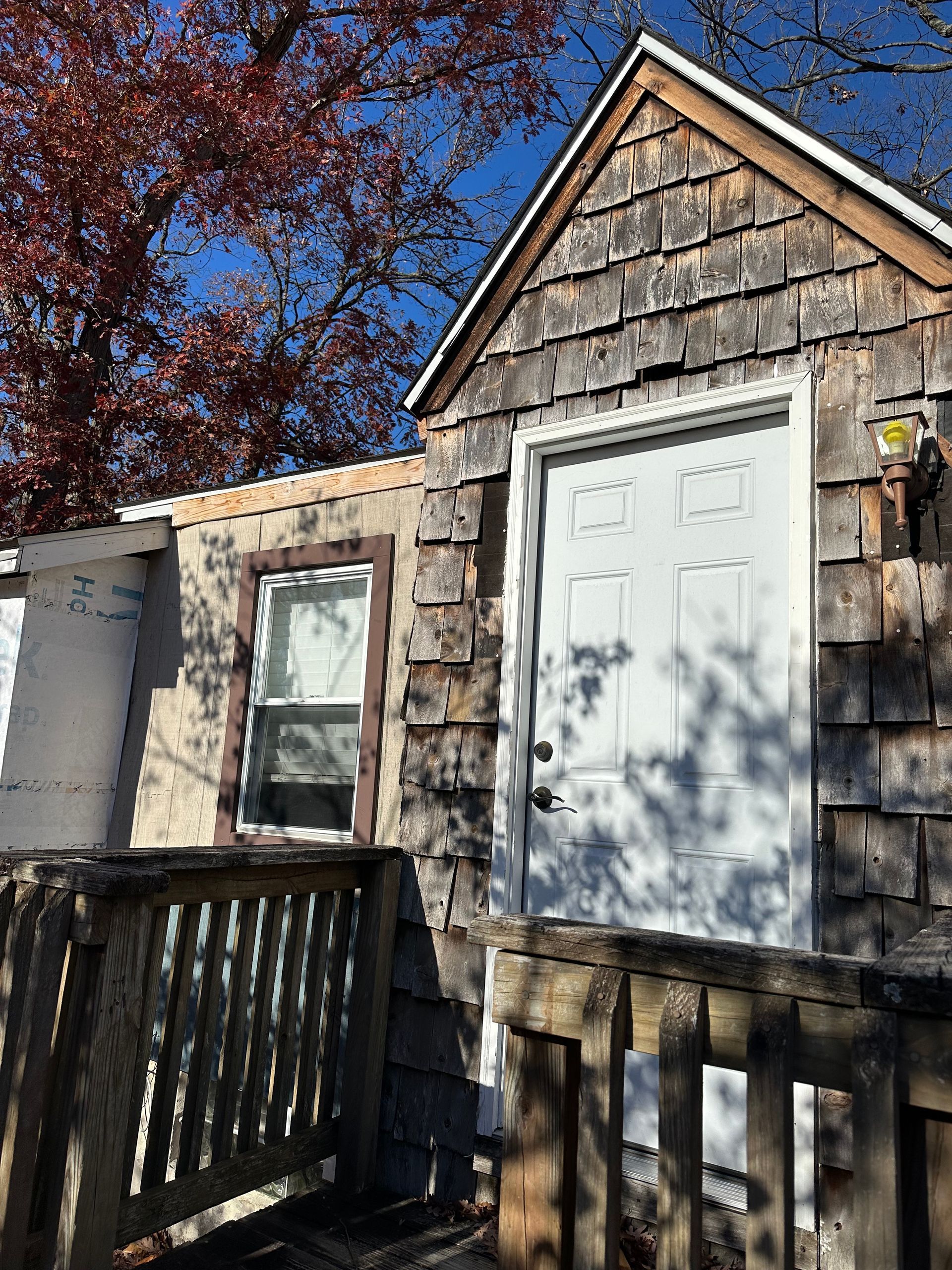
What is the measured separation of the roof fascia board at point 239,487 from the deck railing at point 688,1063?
327cm

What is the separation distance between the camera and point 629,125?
3826mm

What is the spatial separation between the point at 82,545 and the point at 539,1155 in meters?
4.49

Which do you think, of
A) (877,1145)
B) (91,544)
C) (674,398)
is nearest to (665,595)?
(674,398)

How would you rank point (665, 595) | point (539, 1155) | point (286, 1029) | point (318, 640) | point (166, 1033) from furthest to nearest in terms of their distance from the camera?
point (318, 640) → point (665, 595) → point (286, 1029) → point (166, 1033) → point (539, 1155)

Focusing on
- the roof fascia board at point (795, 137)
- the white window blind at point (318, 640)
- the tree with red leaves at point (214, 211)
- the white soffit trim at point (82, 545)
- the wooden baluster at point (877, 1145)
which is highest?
the tree with red leaves at point (214, 211)

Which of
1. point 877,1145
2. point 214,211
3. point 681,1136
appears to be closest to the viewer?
point 877,1145

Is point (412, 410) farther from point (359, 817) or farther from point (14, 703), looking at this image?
point (14, 703)

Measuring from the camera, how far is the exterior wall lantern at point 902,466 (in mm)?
2816

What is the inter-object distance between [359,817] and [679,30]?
38.8 feet

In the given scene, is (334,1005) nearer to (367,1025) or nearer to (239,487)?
(367,1025)

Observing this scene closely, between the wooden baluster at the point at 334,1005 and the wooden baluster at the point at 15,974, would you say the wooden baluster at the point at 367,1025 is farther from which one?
the wooden baluster at the point at 15,974

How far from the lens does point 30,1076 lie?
2326 mm

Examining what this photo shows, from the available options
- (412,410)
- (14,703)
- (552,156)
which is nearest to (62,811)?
(14,703)

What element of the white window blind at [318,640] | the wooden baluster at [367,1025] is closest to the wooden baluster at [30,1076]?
the wooden baluster at [367,1025]
